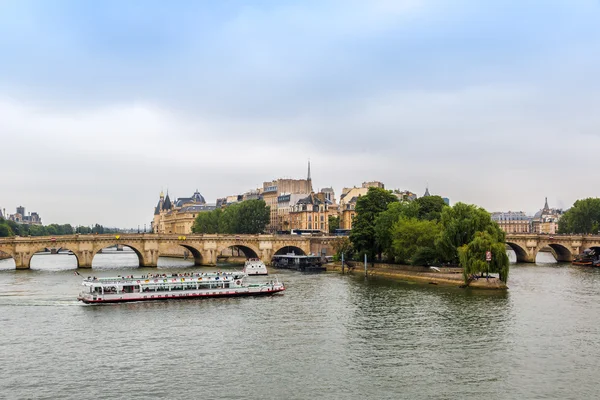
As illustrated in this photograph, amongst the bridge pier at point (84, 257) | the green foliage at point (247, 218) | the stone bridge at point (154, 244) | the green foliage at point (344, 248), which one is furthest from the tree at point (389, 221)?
the green foliage at point (247, 218)

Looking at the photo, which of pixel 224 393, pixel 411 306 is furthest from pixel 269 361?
pixel 411 306

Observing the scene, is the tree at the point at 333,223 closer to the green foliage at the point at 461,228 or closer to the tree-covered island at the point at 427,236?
the tree-covered island at the point at 427,236

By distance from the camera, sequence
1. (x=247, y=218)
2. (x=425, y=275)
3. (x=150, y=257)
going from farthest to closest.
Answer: (x=247, y=218) < (x=150, y=257) < (x=425, y=275)

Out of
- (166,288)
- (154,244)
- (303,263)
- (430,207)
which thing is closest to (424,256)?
(430,207)

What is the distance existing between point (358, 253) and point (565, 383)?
69.0 metres

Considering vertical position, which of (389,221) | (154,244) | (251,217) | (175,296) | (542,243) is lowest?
(175,296)

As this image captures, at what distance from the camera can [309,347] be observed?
1729 inches

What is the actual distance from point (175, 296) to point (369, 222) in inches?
1657

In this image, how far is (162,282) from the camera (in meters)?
68.8

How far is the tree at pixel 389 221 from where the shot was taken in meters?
96.9

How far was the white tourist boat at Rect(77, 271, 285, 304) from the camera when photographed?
65375mm

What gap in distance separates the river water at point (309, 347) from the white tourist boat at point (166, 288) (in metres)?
2.11

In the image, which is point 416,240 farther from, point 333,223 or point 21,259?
point 333,223

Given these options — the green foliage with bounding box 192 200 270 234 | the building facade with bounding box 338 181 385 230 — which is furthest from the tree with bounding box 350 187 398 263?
the green foliage with bounding box 192 200 270 234
